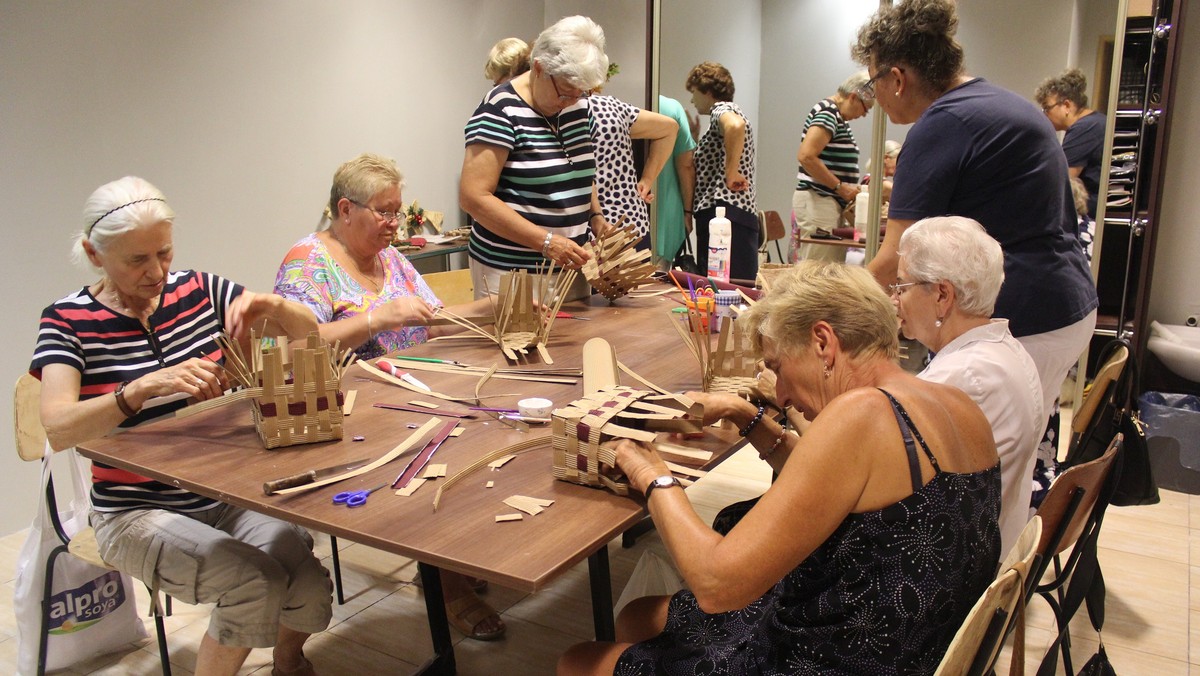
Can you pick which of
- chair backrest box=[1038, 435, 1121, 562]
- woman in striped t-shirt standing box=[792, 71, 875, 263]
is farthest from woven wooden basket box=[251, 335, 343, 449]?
woman in striped t-shirt standing box=[792, 71, 875, 263]

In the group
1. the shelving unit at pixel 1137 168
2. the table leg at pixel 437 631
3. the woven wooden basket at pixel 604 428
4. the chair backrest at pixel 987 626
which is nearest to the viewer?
the chair backrest at pixel 987 626

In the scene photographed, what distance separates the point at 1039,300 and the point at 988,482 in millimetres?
1230

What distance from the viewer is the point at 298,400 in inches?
76.9

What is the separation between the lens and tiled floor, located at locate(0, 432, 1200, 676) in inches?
111

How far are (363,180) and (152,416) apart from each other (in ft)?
3.20

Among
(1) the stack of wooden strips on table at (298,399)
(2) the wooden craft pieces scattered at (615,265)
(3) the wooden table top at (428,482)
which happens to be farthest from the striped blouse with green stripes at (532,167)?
(1) the stack of wooden strips on table at (298,399)

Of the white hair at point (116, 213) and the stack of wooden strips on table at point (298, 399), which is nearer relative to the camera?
the stack of wooden strips on table at point (298, 399)

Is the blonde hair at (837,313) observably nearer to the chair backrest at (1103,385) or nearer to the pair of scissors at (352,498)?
the pair of scissors at (352,498)

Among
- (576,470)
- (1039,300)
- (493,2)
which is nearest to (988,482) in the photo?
(576,470)

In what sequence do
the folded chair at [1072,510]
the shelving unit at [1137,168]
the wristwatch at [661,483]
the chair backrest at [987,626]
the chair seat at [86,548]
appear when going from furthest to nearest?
the shelving unit at [1137,168]
the chair seat at [86,548]
the folded chair at [1072,510]
the wristwatch at [661,483]
the chair backrest at [987,626]

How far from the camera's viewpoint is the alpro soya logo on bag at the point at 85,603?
2.70m

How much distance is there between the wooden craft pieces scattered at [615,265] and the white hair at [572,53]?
57 cm

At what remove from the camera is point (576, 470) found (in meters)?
1.75

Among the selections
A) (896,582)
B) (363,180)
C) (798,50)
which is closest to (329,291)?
(363,180)
